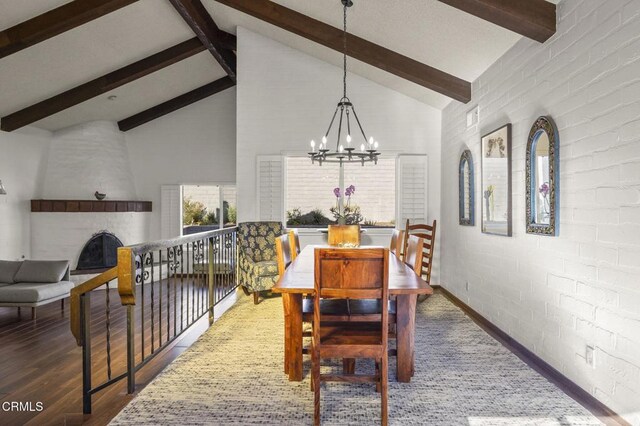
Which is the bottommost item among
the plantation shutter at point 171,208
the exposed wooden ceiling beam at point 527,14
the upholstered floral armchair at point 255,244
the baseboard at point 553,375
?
the baseboard at point 553,375

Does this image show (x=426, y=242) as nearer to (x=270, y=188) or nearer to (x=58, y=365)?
(x=270, y=188)

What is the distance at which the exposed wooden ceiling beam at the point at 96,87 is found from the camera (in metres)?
6.01

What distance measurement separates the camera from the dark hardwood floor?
2.46m

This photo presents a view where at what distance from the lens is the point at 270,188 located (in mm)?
6121

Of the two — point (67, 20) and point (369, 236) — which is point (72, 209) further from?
point (369, 236)

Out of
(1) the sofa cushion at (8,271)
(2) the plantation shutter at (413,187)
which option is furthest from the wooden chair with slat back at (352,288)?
(1) the sofa cushion at (8,271)

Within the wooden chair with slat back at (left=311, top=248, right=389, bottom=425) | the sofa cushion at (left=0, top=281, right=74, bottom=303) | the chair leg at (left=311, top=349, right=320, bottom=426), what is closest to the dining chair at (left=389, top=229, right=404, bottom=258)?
the wooden chair with slat back at (left=311, top=248, right=389, bottom=425)

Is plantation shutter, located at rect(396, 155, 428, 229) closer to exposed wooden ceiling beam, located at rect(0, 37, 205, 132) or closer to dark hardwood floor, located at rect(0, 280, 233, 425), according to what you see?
dark hardwood floor, located at rect(0, 280, 233, 425)

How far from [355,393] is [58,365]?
2419 mm

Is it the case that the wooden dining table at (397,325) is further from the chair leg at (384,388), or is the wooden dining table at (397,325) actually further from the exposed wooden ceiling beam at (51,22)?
the exposed wooden ceiling beam at (51,22)

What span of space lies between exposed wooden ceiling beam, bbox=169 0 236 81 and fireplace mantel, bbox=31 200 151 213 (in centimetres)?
298

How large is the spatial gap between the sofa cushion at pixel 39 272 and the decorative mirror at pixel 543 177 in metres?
5.23

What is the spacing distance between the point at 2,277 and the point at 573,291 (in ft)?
19.5

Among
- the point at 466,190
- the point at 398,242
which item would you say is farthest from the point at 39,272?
the point at 466,190
